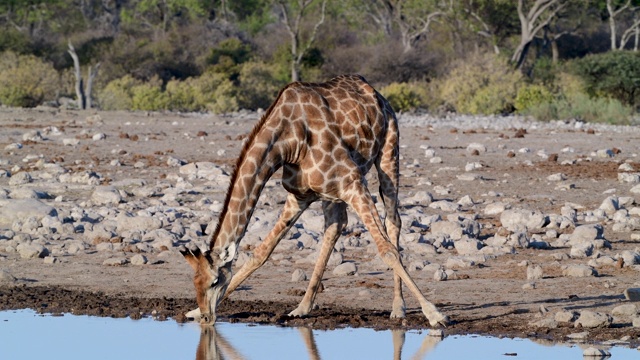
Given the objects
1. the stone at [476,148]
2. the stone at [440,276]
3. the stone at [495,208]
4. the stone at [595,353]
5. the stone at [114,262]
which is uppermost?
the stone at [595,353]

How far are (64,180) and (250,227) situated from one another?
4263 millimetres

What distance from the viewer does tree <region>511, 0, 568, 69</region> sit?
1774 inches

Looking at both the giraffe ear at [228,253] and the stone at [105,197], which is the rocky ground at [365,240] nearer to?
the stone at [105,197]

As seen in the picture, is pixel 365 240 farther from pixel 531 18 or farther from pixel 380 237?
pixel 531 18

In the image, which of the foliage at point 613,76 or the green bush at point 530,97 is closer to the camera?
the green bush at point 530,97

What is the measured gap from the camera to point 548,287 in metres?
A: 9.34

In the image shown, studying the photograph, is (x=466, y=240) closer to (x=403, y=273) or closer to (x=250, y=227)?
(x=250, y=227)

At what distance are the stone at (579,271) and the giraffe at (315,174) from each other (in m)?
1.89

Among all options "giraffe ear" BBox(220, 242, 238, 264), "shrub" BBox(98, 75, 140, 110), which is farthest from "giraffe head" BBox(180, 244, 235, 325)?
"shrub" BBox(98, 75, 140, 110)

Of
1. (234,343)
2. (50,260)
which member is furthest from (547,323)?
(50,260)

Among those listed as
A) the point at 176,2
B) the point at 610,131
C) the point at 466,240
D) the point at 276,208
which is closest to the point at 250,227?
the point at 276,208

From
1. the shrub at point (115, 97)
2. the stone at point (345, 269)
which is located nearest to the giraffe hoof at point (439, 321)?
the stone at point (345, 269)

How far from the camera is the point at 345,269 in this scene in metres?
10.1

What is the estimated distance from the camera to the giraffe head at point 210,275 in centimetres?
738
